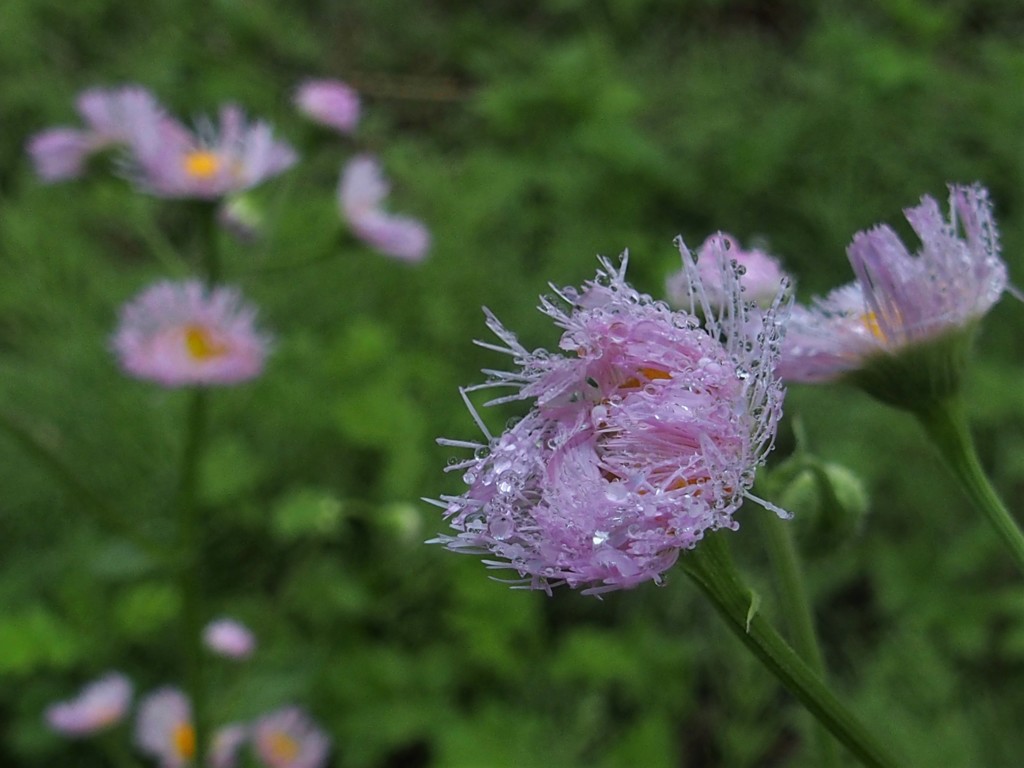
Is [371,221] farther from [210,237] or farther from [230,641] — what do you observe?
[230,641]

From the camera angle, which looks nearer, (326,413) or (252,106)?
(326,413)

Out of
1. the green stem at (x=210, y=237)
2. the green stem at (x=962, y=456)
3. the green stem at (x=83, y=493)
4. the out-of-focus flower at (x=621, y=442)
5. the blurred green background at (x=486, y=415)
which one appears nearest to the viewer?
the out-of-focus flower at (x=621, y=442)

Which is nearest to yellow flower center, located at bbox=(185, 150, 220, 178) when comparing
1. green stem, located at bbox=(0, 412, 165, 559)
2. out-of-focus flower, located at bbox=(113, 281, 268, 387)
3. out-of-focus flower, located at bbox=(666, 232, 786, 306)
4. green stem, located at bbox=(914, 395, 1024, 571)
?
out-of-focus flower, located at bbox=(113, 281, 268, 387)

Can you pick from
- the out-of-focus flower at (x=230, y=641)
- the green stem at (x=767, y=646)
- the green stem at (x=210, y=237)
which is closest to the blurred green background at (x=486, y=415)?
the out-of-focus flower at (x=230, y=641)

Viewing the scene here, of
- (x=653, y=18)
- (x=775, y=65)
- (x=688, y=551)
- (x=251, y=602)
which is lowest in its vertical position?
(x=688, y=551)

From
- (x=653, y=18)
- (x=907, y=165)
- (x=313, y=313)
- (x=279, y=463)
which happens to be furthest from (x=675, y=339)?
(x=653, y=18)

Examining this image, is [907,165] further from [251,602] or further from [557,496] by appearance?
[557,496]

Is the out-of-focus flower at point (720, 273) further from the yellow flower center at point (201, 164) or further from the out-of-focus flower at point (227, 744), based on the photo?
the out-of-focus flower at point (227, 744)
